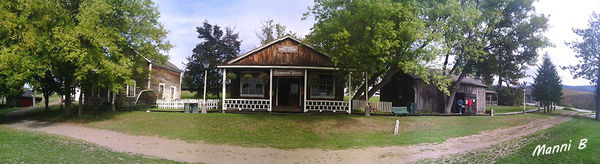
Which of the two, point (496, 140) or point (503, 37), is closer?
point (496, 140)

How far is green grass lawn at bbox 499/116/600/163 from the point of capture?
13.8 feet

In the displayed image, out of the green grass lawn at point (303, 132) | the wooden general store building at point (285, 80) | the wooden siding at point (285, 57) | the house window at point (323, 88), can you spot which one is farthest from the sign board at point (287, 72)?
the green grass lawn at point (303, 132)

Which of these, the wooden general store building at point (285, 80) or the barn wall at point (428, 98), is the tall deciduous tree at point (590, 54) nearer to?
the wooden general store building at point (285, 80)

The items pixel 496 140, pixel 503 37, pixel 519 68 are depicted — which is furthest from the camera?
pixel 503 37

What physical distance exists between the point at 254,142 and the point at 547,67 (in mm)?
5514

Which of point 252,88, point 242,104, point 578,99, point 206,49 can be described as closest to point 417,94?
point 252,88

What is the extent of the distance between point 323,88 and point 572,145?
1038 cm

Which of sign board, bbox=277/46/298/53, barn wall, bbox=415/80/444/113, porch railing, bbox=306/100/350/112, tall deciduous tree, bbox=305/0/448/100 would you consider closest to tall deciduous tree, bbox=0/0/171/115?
sign board, bbox=277/46/298/53

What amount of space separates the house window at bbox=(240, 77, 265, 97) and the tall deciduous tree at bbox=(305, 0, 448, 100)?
5.30m

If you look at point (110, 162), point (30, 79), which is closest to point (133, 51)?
point (30, 79)

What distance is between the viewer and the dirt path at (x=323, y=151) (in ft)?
16.6

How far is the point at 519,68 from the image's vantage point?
618 centimetres

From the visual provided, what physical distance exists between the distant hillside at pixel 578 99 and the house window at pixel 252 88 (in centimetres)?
1170

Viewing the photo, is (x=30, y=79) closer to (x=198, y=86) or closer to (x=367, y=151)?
(x=198, y=86)
